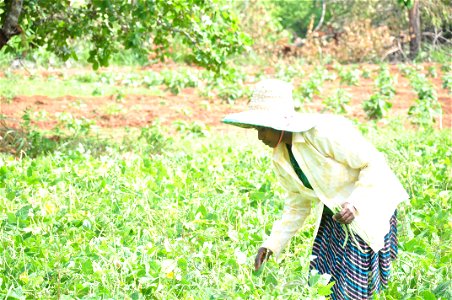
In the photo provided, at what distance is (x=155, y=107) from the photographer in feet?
44.0

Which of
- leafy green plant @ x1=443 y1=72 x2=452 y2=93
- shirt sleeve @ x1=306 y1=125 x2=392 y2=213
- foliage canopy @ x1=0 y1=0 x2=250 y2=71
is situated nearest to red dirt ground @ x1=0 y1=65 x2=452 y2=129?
leafy green plant @ x1=443 y1=72 x2=452 y2=93

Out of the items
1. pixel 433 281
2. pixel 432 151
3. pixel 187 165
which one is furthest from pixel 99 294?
pixel 432 151

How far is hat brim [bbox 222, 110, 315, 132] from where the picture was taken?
12.1 feet

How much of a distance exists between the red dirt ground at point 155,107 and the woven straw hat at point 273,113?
23.8 feet

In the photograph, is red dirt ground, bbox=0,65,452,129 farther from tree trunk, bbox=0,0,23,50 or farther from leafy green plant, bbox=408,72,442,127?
tree trunk, bbox=0,0,23,50

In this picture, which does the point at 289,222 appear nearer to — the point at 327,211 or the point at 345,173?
the point at 327,211

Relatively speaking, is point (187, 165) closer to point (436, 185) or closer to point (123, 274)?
point (436, 185)

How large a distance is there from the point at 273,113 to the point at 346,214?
21.0 inches

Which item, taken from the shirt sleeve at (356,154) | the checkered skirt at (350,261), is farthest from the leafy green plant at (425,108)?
the shirt sleeve at (356,154)

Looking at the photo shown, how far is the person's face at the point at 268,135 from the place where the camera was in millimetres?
3795

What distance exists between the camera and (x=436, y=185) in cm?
706

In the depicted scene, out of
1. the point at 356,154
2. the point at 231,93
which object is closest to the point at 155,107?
the point at 231,93

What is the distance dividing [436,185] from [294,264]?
9.12 feet

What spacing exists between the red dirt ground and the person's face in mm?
7232
